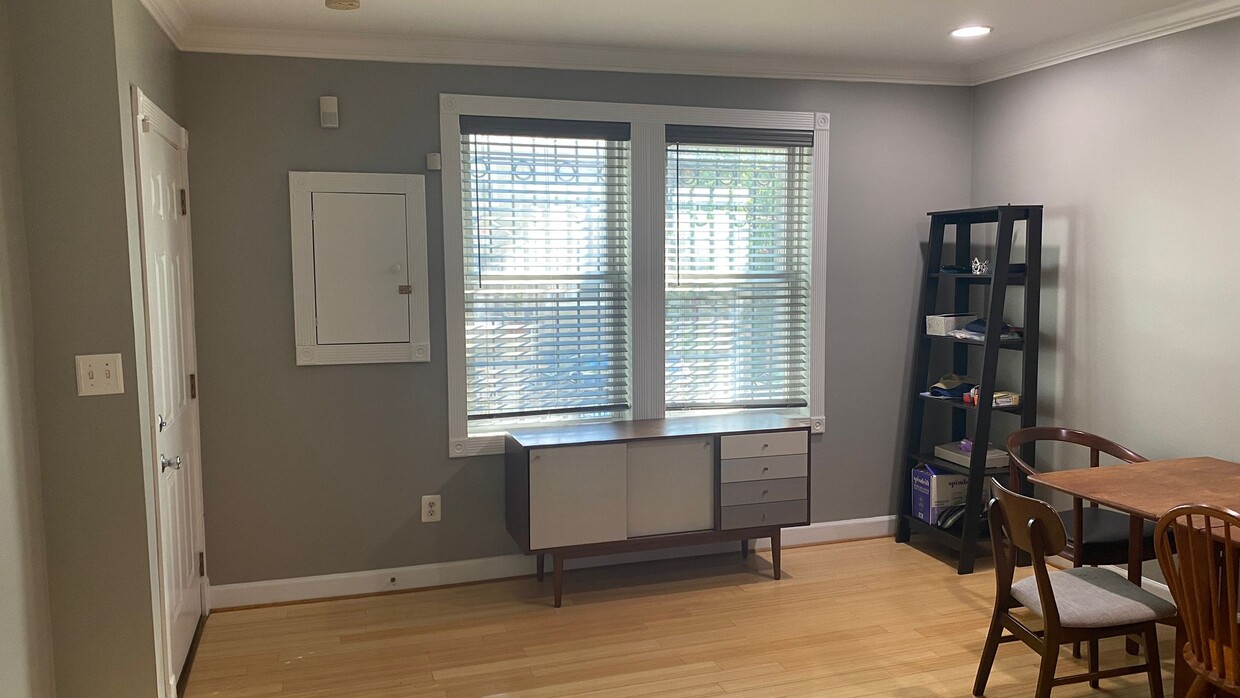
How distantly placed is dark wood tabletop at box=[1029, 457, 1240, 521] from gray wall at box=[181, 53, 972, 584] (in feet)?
7.23

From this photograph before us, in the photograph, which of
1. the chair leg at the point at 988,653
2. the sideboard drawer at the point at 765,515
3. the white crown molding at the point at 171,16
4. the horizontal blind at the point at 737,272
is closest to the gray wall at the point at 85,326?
the white crown molding at the point at 171,16

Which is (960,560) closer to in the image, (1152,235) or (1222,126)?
(1152,235)

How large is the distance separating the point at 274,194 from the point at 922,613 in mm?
3206

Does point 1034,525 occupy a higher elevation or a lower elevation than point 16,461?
lower

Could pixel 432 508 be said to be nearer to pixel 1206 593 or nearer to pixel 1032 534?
pixel 1032 534

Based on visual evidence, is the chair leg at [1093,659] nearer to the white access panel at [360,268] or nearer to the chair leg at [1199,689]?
the chair leg at [1199,689]

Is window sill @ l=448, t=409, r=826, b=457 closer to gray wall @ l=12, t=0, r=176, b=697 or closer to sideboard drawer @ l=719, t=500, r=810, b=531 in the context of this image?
sideboard drawer @ l=719, t=500, r=810, b=531

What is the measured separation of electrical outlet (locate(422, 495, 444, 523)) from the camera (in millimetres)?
4043

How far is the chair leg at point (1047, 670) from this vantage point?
2.68 metres

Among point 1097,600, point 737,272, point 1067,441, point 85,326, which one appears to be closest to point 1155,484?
point 1097,600

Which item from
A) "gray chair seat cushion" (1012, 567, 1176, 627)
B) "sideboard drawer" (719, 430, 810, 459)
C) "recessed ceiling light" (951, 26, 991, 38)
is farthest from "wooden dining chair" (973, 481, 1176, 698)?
"recessed ceiling light" (951, 26, 991, 38)

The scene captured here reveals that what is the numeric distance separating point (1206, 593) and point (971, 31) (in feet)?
→ 8.17

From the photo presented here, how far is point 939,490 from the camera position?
4461mm

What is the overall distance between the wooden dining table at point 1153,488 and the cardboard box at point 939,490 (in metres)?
1.15
